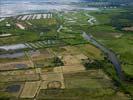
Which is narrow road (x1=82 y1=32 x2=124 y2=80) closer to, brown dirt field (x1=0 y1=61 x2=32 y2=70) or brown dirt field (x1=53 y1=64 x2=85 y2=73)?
brown dirt field (x1=53 y1=64 x2=85 y2=73)

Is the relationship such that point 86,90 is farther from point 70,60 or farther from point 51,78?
point 70,60

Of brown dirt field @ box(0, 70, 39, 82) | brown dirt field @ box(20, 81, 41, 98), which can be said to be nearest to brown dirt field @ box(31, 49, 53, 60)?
brown dirt field @ box(0, 70, 39, 82)

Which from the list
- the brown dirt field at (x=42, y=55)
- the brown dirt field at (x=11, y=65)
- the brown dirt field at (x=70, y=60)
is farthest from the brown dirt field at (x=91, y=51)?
the brown dirt field at (x=11, y=65)

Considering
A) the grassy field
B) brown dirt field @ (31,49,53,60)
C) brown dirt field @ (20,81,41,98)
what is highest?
the grassy field

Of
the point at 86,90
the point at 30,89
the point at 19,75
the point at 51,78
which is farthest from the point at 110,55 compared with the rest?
the point at 30,89

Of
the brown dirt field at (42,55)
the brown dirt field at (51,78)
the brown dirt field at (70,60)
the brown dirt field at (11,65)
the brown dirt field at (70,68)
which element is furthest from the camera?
the brown dirt field at (42,55)

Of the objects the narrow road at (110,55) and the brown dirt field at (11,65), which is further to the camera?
the brown dirt field at (11,65)

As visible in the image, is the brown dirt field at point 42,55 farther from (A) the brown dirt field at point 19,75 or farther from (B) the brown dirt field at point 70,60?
(A) the brown dirt field at point 19,75

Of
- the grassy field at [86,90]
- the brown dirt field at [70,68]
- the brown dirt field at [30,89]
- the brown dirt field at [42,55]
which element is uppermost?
the grassy field at [86,90]
